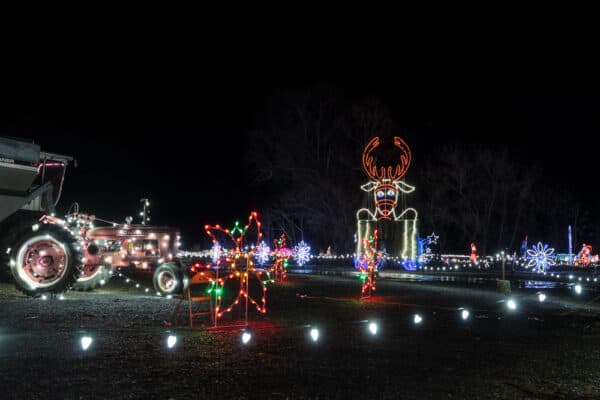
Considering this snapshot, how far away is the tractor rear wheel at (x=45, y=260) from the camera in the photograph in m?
13.8

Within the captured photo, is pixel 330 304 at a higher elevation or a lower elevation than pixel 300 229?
lower

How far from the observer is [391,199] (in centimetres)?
3984

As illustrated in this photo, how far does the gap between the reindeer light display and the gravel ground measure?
80.8ft

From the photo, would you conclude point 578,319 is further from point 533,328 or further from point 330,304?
point 330,304

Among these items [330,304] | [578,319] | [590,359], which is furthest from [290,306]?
[590,359]

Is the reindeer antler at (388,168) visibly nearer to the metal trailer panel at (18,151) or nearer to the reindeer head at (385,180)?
the reindeer head at (385,180)

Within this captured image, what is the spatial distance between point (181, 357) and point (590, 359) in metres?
5.41

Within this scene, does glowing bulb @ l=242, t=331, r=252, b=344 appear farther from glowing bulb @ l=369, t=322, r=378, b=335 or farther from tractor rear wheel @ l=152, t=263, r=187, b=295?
tractor rear wheel @ l=152, t=263, r=187, b=295

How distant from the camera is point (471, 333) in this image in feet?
35.2

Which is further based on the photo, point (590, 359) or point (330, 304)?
point (330, 304)

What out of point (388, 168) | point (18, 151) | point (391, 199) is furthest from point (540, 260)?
point (18, 151)

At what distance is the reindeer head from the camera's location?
1543 inches

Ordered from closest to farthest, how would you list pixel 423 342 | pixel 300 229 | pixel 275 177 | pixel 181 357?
pixel 181 357 < pixel 423 342 < pixel 275 177 < pixel 300 229

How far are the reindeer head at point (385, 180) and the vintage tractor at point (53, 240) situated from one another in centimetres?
2360
